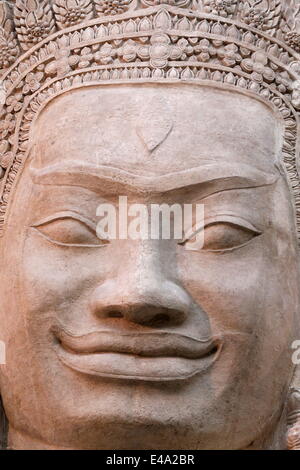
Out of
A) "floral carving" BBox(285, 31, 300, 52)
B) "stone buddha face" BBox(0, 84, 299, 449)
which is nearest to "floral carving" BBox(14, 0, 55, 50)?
"stone buddha face" BBox(0, 84, 299, 449)

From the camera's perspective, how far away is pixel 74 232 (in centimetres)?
541

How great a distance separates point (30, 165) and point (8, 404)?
3.48 feet

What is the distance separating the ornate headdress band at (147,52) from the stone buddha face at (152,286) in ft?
0.30

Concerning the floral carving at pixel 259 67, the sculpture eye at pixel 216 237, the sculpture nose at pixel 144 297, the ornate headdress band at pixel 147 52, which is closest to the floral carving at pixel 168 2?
the ornate headdress band at pixel 147 52

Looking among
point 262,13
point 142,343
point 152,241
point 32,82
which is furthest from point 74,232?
point 262,13

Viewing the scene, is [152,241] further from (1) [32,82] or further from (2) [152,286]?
(1) [32,82]

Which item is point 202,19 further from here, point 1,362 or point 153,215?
point 1,362

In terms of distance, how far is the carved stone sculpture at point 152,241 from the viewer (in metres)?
5.30

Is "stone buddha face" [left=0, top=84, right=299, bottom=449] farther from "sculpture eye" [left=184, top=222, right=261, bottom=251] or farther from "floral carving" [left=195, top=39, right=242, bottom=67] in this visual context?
"floral carving" [left=195, top=39, right=242, bottom=67]

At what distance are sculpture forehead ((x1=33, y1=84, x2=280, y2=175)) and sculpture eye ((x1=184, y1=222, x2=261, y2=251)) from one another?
277 mm

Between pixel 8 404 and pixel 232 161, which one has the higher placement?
pixel 232 161

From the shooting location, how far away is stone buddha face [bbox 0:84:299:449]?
5.29 metres

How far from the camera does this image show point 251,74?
221 inches

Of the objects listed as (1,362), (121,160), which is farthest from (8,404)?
(121,160)
